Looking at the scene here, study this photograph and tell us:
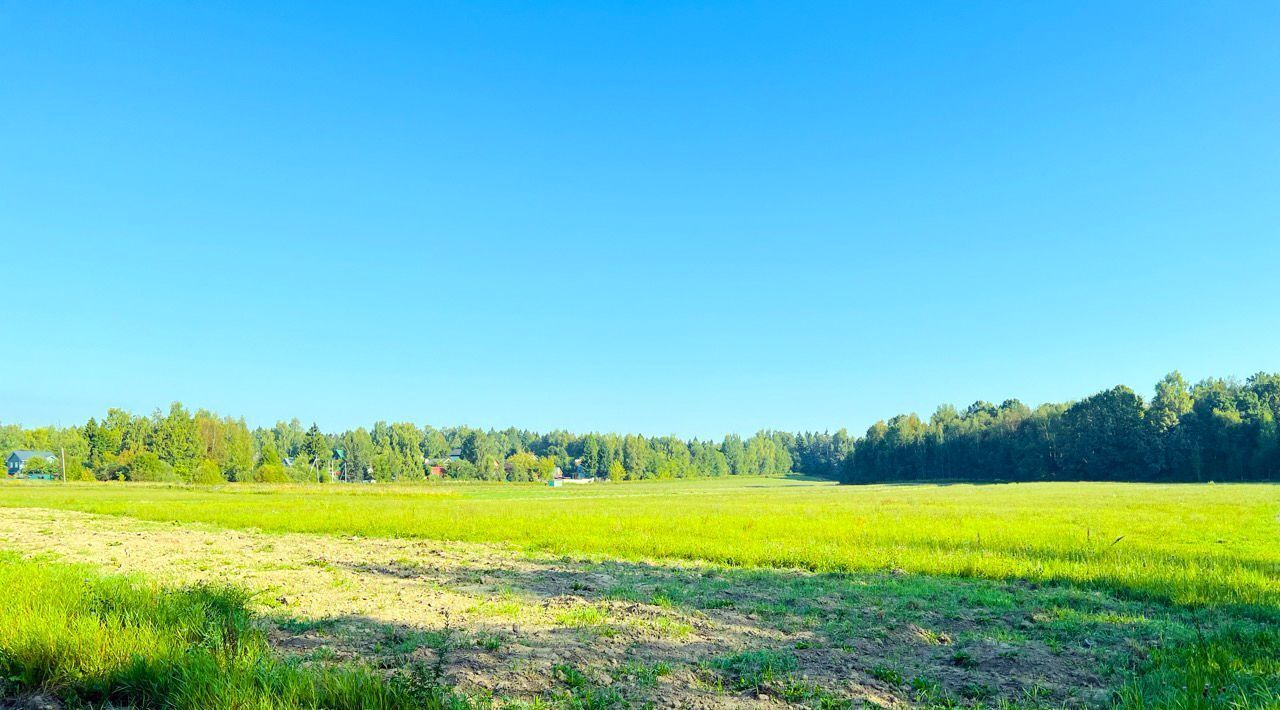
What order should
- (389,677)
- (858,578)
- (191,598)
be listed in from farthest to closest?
(858,578) → (191,598) → (389,677)

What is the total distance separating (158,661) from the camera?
6484mm

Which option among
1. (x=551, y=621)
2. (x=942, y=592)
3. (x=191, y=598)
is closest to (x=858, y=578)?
(x=942, y=592)

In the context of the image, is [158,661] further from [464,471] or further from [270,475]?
[464,471]

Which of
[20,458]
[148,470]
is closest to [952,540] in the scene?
[148,470]

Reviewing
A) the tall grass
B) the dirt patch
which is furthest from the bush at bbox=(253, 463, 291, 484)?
the tall grass

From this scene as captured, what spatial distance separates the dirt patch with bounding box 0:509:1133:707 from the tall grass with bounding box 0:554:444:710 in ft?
2.79

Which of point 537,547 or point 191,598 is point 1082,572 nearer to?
point 537,547

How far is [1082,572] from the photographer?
1561 cm

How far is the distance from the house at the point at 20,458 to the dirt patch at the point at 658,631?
511 ft

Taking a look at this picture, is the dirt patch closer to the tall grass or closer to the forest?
the tall grass

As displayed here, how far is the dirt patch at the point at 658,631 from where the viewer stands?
719cm

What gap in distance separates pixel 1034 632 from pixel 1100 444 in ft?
417

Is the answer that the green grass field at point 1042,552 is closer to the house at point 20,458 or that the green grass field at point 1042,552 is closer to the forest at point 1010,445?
the forest at point 1010,445

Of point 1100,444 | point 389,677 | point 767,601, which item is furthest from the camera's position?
point 1100,444
